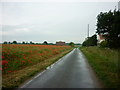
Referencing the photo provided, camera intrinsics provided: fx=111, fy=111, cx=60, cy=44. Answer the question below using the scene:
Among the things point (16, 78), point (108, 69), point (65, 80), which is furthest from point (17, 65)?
point (108, 69)

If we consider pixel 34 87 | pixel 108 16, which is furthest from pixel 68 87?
pixel 108 16

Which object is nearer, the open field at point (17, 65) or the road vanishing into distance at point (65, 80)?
the road vanishing into distance at point (65, 80)

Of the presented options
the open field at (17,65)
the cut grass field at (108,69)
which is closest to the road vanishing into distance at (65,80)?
the cut grass field at (108,69)

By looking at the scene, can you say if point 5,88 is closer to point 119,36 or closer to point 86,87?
point 86,87

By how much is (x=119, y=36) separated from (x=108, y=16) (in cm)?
970

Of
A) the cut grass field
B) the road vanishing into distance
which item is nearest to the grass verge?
the road vanishing into distance

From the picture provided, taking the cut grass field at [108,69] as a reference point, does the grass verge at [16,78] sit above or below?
below

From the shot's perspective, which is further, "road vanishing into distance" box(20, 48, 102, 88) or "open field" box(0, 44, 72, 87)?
"open field" box(0, 44, 72, 87)

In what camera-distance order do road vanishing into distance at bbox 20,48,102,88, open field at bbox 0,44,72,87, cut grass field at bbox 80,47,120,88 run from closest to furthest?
road vanishing into distance at bbox 20,48,102,88, cut grass field at bbox 80,47,120,88, open field at bbox 0,44,72,87

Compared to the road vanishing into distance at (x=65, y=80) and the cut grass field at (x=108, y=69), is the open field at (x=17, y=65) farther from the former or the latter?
the cut grass field at (x=108, y=69)

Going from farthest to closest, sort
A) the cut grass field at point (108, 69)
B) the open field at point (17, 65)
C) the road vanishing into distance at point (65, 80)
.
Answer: the open field at point (17, 65)
the cut grass field at point (108, 69)
the road vanishing into distance at point (65, 80)

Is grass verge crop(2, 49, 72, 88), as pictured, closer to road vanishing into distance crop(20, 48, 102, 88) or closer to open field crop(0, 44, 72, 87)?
open field crop(0, 44, 72, 87)

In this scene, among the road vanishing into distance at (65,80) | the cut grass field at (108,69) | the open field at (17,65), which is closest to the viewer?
the road vanishing into distance at (65,80)

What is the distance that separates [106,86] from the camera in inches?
197
